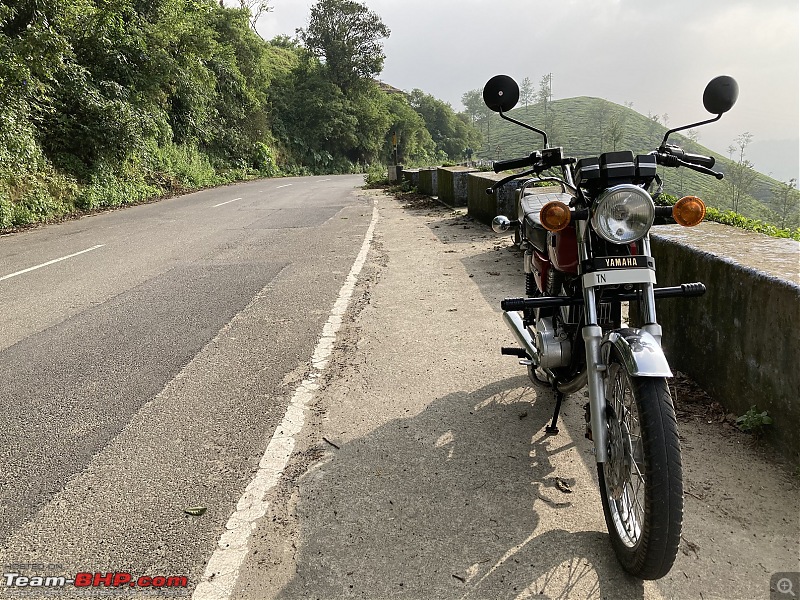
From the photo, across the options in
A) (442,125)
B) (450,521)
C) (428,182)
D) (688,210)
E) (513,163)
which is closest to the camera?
(688,210)

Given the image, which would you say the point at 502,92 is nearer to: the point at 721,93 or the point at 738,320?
the point at 721,93

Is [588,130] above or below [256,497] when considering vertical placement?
above

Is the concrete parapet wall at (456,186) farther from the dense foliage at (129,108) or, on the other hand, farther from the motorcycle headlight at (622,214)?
the motorcycle headlight at (622,214)

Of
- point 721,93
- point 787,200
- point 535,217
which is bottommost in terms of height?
point 787,200

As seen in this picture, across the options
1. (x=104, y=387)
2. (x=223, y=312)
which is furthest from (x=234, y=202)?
(x=104, y=387)

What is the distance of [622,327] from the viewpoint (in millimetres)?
2533

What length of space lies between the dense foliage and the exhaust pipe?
1247 centimetres

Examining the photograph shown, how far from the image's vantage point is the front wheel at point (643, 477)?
2.08 m

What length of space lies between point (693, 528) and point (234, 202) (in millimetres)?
16810

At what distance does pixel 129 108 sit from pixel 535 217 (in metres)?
18.1

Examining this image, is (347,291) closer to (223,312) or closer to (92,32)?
(223,312)

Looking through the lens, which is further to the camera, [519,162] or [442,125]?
[442,125]

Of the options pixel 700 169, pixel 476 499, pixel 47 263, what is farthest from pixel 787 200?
pixel 476 499

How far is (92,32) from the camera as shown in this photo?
57.9ft
